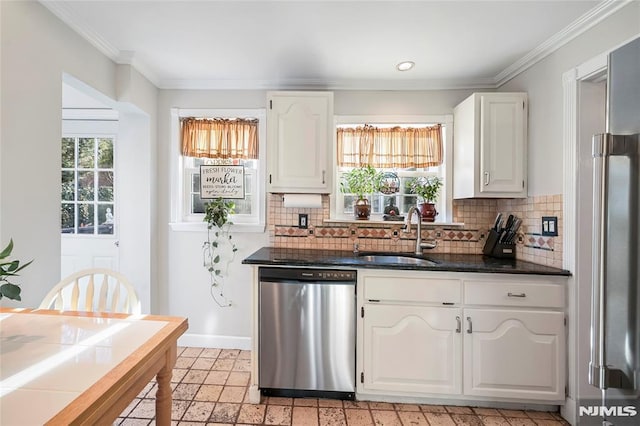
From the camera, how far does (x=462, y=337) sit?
1989 mm

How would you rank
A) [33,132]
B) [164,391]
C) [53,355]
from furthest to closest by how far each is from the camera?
1. [33,132]
2. [164,391]
3. [53,355]

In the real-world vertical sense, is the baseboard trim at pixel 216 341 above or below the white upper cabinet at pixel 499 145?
below

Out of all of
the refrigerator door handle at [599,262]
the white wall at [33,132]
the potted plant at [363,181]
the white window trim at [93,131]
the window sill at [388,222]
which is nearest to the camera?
the refrigerator door handle at [599,262]

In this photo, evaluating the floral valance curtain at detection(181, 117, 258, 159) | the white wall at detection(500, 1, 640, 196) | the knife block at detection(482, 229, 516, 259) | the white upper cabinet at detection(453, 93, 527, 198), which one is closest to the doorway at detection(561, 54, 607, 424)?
the white wall at detection(500, 1, 640, 196)

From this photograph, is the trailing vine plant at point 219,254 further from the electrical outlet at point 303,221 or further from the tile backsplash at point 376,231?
the electrical outlet at point 303,221

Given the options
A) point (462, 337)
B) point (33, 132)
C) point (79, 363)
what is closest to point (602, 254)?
point (462, 337)

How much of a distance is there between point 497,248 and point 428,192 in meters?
0.71

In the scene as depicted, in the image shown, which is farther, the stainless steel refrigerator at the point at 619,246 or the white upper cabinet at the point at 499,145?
the white upper cabinet at the point at 499,145

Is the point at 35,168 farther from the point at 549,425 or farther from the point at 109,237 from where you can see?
the point at 549,425

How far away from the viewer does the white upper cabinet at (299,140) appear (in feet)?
8.13

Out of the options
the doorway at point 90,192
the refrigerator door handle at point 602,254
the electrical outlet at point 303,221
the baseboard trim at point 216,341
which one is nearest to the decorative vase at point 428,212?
the electrical outlet at point 303,221

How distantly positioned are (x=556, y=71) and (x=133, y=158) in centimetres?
332

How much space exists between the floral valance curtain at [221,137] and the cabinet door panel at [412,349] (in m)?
1.80

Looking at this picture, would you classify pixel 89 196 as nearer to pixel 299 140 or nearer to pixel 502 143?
pixel 299 140
